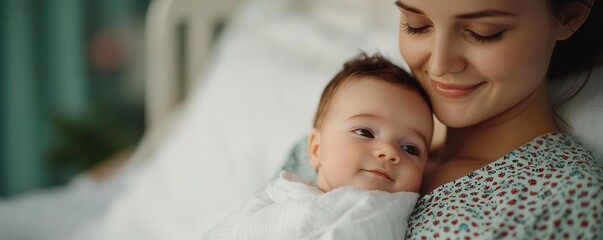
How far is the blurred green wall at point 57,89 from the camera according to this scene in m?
2.79

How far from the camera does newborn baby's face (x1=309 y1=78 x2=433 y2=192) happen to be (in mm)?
912

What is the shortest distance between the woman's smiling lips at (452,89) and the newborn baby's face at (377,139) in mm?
49

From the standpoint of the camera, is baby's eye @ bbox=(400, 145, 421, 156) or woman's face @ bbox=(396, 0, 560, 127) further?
baby's eye @ bbox=(400, 145, 421, 156)

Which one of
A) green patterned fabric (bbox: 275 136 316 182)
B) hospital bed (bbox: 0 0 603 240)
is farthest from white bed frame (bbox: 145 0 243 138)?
green patterned fabric (bbox: 275 136 316 182)

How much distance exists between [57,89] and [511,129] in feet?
7.78

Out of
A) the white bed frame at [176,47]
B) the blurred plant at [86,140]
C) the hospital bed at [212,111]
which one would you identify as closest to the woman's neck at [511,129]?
the hospital bed at [212,111]

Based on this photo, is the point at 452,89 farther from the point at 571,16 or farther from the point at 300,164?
the point at 300,164

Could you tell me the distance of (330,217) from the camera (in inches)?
32.7

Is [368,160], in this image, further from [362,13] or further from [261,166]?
[362,13]

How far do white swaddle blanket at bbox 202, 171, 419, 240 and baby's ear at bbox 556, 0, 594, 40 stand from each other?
0.29 m

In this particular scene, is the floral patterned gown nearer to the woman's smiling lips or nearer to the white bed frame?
the woman's smiling lips

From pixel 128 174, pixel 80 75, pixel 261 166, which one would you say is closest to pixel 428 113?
pixel 261 166

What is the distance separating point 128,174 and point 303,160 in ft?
3.39

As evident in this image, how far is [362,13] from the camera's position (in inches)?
78.2
